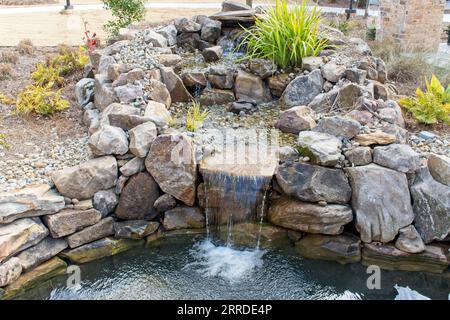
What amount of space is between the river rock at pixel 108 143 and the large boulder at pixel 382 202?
8.27 feet

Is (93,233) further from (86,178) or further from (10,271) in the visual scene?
(10,271)

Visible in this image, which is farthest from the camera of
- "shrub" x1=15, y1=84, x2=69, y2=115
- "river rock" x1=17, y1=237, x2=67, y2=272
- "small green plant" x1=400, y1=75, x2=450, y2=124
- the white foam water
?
"shrub" x1=15, y1=84, x2=69, y2=115

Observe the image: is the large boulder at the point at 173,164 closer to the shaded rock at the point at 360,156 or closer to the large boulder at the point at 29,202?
the large boulder at the point at 29,202

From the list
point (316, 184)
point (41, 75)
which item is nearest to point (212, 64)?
point (41, 75)

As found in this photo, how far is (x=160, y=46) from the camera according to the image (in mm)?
7719

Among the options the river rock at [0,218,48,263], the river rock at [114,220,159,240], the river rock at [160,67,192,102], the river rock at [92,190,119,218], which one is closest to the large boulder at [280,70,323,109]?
the river rock at [160,67,192,102]

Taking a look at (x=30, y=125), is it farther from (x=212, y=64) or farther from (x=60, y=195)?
(x=212, y=64)

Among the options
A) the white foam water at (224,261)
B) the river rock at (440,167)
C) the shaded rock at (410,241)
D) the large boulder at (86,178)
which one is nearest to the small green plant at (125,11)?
the large boulder at (86,178)

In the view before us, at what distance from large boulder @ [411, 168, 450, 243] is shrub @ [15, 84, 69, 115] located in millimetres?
4728

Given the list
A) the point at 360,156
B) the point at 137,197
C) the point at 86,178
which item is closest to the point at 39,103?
the point at 86,178

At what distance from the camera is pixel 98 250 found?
16.9 ft

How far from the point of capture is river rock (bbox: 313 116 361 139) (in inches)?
211

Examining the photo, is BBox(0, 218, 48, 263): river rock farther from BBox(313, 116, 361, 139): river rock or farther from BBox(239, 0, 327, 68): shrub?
BBox(239, 0, 327, 68): shrub
